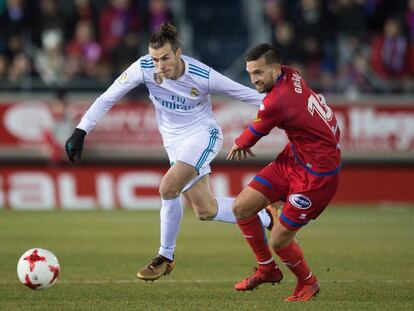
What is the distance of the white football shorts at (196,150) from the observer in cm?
889

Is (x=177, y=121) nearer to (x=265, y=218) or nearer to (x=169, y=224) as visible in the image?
(x=169, y=224)

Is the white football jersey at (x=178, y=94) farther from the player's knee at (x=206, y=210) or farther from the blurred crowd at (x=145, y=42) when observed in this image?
the blurred crowd at (x=145, y=42)

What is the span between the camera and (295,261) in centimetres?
778

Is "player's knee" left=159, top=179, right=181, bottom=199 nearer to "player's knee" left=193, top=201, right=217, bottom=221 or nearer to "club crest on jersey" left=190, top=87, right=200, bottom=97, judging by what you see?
"player's knee" left=193, top=201, right=217, bottom=221

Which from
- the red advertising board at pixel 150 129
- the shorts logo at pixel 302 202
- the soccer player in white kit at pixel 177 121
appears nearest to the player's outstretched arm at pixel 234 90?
the soccer player in white kit at pixel 177 121

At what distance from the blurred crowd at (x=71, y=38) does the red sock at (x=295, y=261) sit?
1014 cm

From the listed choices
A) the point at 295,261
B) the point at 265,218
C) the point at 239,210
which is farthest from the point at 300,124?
the point at 265,218

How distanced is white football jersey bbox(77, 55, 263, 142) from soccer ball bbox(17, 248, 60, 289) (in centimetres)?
124

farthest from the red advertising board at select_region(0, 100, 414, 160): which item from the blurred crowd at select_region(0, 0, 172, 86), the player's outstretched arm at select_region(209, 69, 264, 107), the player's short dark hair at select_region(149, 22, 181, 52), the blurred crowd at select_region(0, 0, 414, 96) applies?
the player's short dark hair at select_region(149, 22, 181, 52)

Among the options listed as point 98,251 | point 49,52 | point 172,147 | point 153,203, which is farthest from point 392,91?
point 172,147

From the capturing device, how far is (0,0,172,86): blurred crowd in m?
17.5

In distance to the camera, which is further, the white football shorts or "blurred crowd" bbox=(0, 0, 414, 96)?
"blurred crowd" bbox=(0, 0, 414, 96)

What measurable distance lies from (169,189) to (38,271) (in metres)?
1.45

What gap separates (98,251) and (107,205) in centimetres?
583
